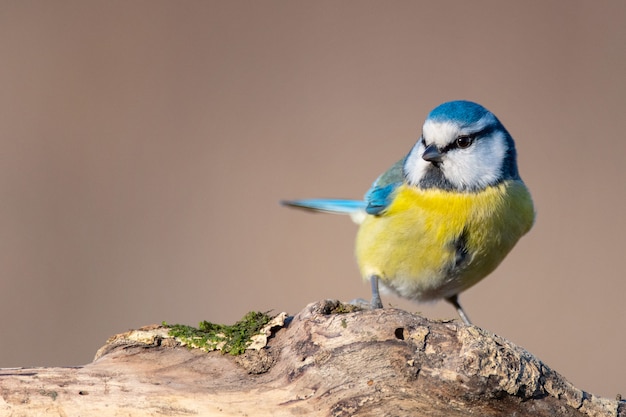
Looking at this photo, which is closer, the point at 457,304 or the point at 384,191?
the point at 384,191

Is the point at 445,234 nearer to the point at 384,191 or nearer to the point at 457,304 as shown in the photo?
the point at 384,191

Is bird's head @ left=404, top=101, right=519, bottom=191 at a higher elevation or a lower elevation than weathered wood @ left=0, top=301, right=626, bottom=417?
higher

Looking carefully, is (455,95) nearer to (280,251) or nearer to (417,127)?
(417,127)

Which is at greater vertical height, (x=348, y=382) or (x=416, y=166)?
(x=416, y=166)

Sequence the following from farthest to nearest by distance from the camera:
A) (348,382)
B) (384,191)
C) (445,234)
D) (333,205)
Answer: (333,205) → (384,191) → (445,234) → (348,382)

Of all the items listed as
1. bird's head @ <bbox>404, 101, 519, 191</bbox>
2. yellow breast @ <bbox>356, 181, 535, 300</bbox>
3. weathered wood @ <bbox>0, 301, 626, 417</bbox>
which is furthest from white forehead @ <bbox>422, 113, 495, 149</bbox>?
weathered wood @ <bbox>0, 301, 626, 417</bbox>

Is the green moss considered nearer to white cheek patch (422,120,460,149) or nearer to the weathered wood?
the weathered wood

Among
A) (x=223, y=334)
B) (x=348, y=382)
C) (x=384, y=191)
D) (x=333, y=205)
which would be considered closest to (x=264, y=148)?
(x=333, y=205)
